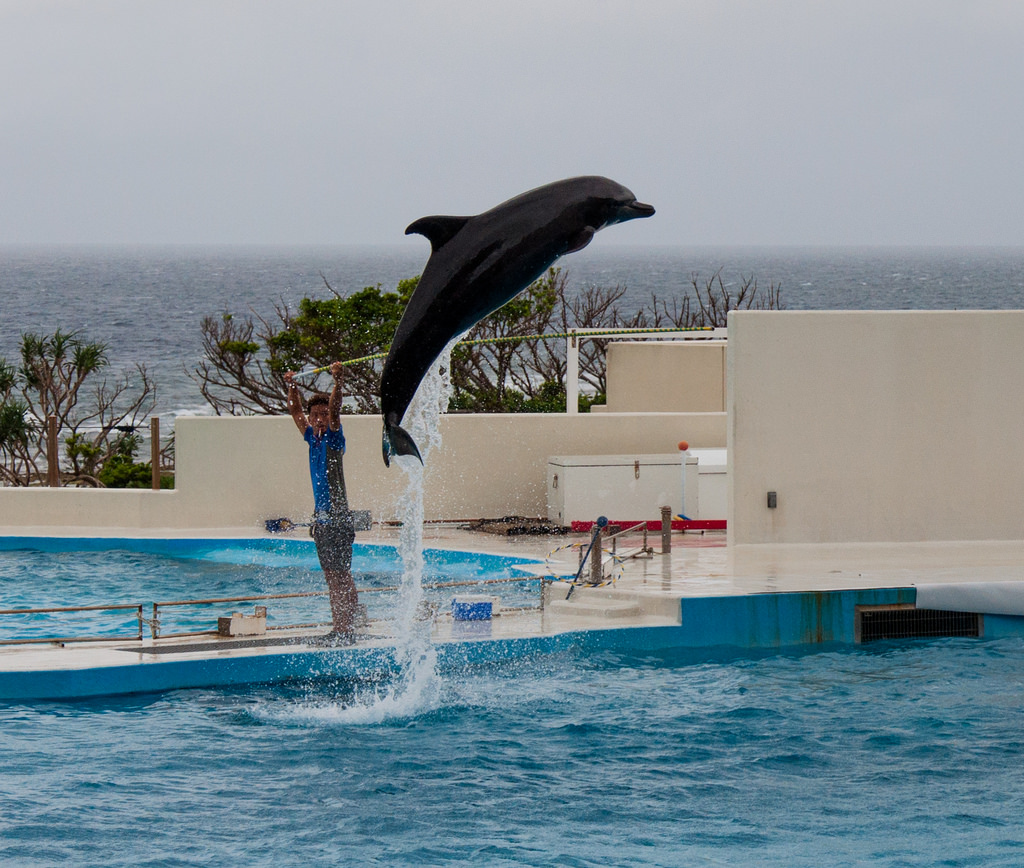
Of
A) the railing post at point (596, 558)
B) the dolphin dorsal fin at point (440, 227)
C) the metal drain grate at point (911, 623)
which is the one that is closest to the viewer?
the dolphin dorsal fin at point (440, 227)

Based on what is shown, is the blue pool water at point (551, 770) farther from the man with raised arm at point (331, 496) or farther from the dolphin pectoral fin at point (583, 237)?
the dolphin pectoral fin at point (583, 237)

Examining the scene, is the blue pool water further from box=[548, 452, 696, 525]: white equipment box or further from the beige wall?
the beige wall

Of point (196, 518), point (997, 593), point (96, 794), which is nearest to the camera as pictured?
point (96, 794)

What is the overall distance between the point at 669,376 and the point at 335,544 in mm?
9181

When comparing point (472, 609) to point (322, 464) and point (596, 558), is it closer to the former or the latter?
point (596, 558)

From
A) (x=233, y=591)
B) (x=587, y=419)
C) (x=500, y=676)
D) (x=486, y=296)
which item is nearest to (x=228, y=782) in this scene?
(x=500, y=676)

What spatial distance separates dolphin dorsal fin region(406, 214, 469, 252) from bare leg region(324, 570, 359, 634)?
3.04 m

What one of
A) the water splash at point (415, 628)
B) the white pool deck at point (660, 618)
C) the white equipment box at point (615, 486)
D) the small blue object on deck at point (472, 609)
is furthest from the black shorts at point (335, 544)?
the white equipment box at point (615, 486)

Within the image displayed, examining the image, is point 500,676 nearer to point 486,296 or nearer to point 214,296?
point 486,296

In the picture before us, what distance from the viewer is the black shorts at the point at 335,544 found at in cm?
859

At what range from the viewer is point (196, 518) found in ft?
47.6

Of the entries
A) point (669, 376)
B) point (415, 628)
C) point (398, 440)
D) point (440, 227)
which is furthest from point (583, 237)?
point (669, 376)

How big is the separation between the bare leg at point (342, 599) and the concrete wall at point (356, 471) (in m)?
5.50

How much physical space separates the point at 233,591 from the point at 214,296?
82.5 meters
